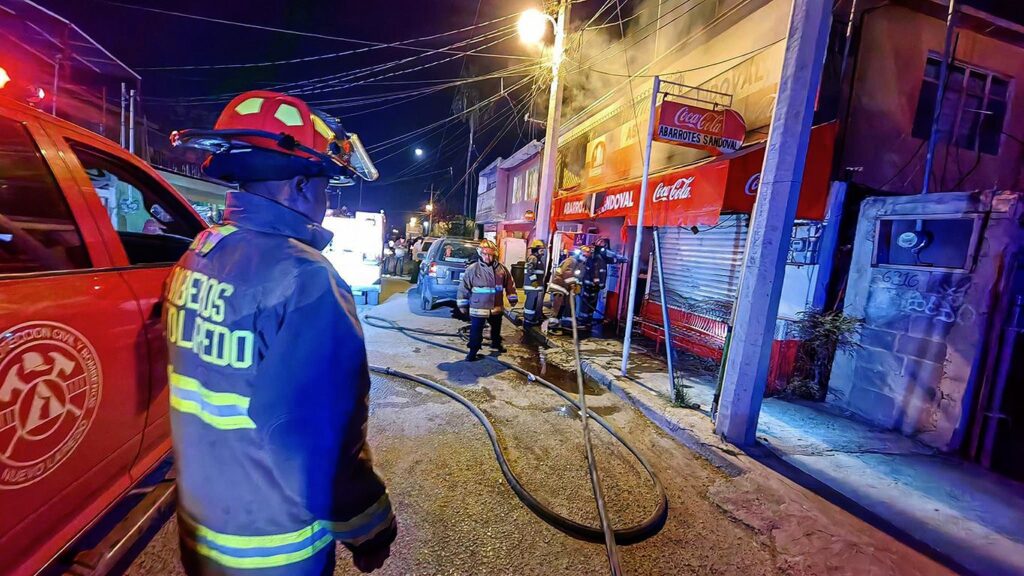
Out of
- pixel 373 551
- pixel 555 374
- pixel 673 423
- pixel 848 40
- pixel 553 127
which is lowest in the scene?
pixel 555 374

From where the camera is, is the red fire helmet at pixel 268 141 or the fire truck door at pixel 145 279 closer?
the red fire helmet at pixel 268 141

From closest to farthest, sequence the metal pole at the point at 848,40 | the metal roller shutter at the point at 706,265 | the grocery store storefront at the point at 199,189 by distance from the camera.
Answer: the metal pole at the point at 848,40 → the metal roller shutter at the point at 706,265 → the grocery store storefront at the point at 199,189

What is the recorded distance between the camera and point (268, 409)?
3.44ft

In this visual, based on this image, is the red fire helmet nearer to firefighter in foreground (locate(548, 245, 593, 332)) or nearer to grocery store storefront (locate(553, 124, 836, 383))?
grocery store storefront (locate(553, 124, 836, 383))

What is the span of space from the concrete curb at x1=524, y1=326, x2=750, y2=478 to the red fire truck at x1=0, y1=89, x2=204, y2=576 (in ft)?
13.6

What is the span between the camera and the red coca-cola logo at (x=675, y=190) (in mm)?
6379

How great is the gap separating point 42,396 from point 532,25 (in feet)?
36.3

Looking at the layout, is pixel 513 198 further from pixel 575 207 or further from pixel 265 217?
pixel 265 217

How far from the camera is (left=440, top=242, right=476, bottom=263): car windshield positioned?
9.91 metres

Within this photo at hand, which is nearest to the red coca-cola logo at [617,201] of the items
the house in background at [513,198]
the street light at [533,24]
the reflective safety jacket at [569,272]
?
the reflective safety jacket at [569,272]

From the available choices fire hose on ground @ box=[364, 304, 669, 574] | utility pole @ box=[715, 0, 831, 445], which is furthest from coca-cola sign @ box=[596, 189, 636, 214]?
fire hose on ground @ box=[364, 304, 669, 574]

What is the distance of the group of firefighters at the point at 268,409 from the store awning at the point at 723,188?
4777mm

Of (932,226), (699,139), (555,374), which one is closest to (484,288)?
(555,374)

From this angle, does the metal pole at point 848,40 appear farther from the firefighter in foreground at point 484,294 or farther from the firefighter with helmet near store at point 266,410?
the firefighter with helmet near store at point 266,410
